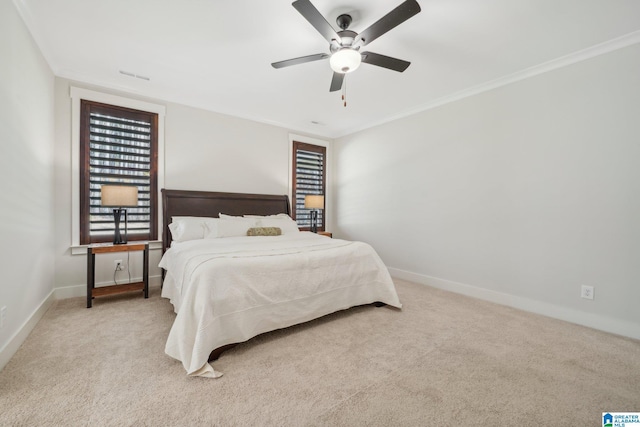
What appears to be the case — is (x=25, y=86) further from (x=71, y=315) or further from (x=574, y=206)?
(x=574, y=206)

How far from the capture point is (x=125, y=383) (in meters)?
1.70

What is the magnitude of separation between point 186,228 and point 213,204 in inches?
30.1

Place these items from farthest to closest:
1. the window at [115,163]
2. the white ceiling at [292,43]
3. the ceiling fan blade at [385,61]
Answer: the window at [115,163]
the ceiling fan blade at [385,61]
the white ceiling at [292,43]

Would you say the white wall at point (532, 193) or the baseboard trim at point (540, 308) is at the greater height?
the white wall at point (532, 193)

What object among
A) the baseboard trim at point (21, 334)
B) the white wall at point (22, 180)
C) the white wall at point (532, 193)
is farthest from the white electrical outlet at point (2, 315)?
the white wall at point (532, 193)

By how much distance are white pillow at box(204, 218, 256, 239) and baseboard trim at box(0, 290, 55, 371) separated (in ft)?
5.46

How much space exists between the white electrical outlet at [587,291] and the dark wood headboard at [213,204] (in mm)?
3949

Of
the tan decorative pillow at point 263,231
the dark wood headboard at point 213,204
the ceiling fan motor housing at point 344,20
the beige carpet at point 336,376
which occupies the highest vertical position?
the ceiling fan motor housing at point 344,20

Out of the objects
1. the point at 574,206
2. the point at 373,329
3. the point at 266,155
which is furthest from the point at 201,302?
the point at 574,206

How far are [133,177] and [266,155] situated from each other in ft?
6.65

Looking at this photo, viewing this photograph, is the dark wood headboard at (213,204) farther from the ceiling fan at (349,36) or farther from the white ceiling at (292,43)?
the ceiling fan at (349,36)

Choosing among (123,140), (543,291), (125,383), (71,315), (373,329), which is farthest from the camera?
(123,140)

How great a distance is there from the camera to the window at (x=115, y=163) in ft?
10.8

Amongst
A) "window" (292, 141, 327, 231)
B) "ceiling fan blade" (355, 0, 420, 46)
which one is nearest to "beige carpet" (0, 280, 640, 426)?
"ceiling fan blade" (355, 0, 420, 46)
